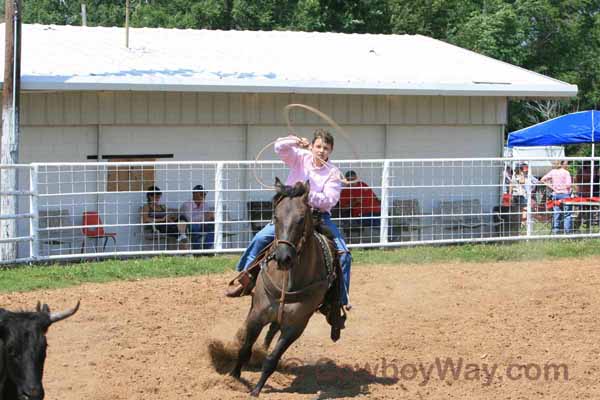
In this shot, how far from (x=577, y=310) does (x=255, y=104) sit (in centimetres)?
771

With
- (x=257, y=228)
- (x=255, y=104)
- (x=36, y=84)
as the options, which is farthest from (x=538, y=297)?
(x=36, y=84)

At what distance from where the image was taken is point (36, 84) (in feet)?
50.5

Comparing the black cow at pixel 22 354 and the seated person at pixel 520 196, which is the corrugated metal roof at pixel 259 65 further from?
the black cow at pixel 22 354

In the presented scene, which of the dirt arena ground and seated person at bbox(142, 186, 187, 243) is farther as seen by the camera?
seated person at bbox(142, 186, 187, 243)

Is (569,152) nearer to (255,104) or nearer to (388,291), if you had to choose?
(255,104)

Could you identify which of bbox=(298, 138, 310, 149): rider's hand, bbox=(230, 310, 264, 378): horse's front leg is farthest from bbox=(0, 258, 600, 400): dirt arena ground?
bbox=(298, 138, 310, 149): rider's hand

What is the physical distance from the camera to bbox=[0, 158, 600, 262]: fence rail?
15.0 m

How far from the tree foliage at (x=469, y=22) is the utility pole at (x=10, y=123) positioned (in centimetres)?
1863

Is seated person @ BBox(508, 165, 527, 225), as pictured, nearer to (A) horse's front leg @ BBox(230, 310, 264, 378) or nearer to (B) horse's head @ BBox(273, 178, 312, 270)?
(A) horse's front leg @ BBox(230, 310, 264, 378)

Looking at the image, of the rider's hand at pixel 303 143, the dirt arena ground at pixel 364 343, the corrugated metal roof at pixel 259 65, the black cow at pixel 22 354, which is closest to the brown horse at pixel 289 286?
the dirt arena ground at pixel 364 343

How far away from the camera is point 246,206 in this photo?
53.8ft

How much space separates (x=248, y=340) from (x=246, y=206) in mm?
7660

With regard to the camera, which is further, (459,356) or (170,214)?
(170,214)

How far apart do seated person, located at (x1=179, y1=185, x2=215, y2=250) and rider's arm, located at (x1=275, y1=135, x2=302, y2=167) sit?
6.61 m
